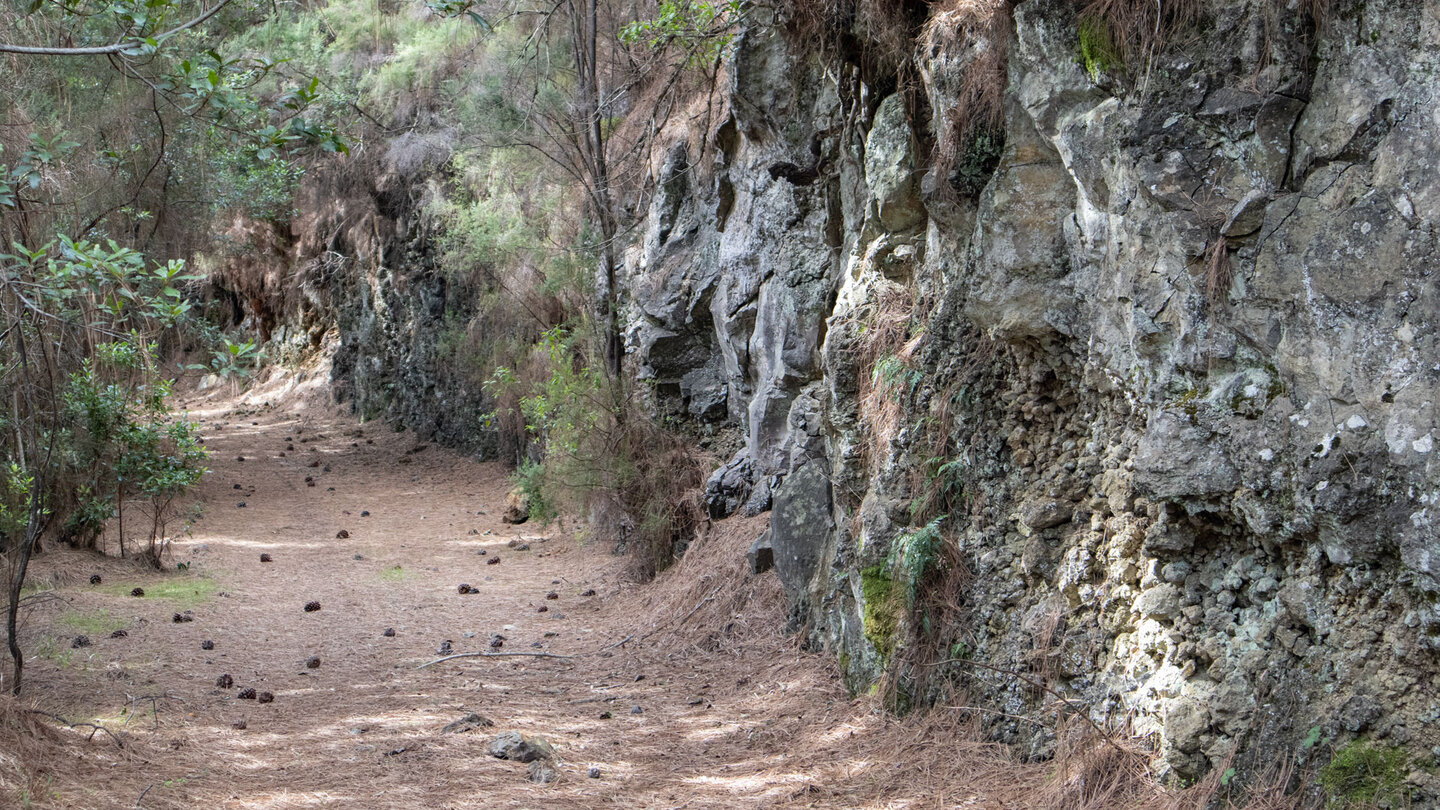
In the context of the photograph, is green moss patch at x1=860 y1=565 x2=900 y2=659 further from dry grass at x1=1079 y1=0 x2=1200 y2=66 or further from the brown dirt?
dry grass at x1=1079 y1=0 x2=1200 y2=66

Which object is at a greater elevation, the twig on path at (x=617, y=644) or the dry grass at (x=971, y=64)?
the dry grass at (x=971, y=64)

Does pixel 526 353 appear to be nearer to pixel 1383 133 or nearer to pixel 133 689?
pixel 133 689

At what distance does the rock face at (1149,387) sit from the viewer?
10.1 feet

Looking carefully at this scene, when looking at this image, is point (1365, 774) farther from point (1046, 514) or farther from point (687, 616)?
point (687, 616)

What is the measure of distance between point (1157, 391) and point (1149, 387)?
0.16ft

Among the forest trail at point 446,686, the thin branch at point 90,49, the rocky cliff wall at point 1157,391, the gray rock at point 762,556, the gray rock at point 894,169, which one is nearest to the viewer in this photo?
the rocky cliff wall at point 1157,391

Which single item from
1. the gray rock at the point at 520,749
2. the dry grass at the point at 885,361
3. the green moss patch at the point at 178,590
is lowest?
the green moss patch at the point at 178,590

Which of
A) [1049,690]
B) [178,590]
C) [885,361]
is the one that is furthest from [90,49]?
[178,590]

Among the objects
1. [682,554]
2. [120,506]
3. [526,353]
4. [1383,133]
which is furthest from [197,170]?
[1383,133]

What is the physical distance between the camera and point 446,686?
6.17 m

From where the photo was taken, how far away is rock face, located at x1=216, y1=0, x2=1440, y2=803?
3.08 metres

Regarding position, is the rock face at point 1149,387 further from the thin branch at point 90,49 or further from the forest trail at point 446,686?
the thin branch at point 90,49

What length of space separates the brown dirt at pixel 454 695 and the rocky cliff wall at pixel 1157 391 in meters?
0.48

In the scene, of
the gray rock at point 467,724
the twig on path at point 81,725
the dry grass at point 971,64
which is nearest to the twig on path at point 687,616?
the gray rock at point 467,724
